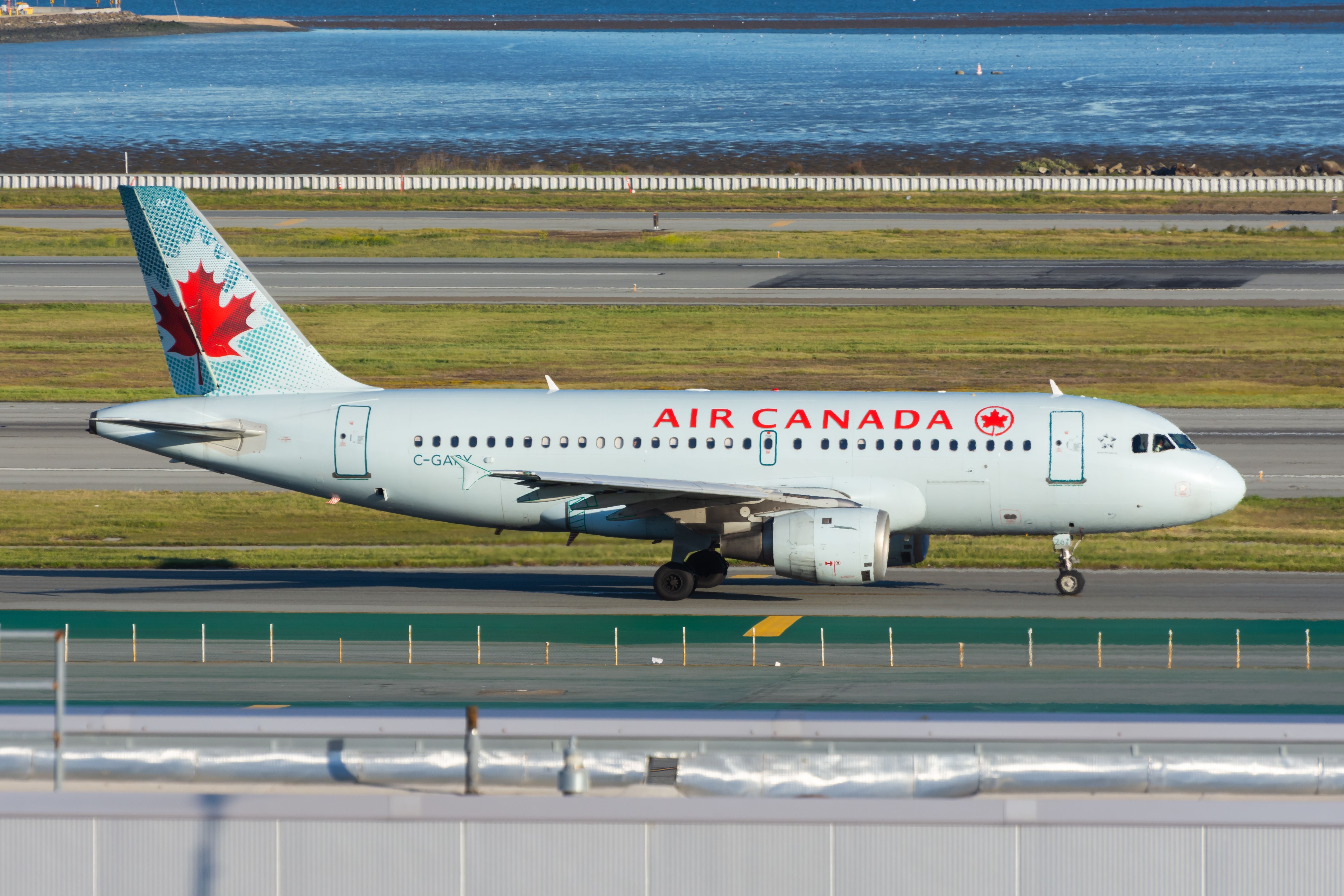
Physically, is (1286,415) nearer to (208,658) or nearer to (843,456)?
(843,456)

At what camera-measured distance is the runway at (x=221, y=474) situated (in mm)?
54812

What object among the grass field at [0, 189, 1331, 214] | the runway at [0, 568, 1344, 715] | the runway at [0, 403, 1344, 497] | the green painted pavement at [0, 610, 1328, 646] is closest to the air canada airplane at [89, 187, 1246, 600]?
the runway at [0, 568, 1344, 715]

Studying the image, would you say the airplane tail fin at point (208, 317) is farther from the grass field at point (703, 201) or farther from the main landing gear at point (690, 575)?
the grass field at point (703, 201)

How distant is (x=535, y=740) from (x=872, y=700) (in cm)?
1426

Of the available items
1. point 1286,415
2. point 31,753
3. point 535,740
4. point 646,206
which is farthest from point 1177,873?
point 646,206

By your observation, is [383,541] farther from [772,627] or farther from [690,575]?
[772,627]

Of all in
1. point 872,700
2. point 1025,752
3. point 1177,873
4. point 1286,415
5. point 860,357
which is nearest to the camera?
point 1177,873

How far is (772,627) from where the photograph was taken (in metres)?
37.1

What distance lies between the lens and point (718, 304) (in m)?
87.5

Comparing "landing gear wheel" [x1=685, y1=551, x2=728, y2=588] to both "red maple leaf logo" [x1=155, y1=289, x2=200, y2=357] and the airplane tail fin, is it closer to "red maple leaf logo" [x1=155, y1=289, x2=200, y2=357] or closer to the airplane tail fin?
the airplane tail fin

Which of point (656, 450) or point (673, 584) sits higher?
point (656, 450)

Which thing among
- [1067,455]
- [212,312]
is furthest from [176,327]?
[1067,455]

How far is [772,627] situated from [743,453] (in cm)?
473

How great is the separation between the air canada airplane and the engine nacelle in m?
0.52
